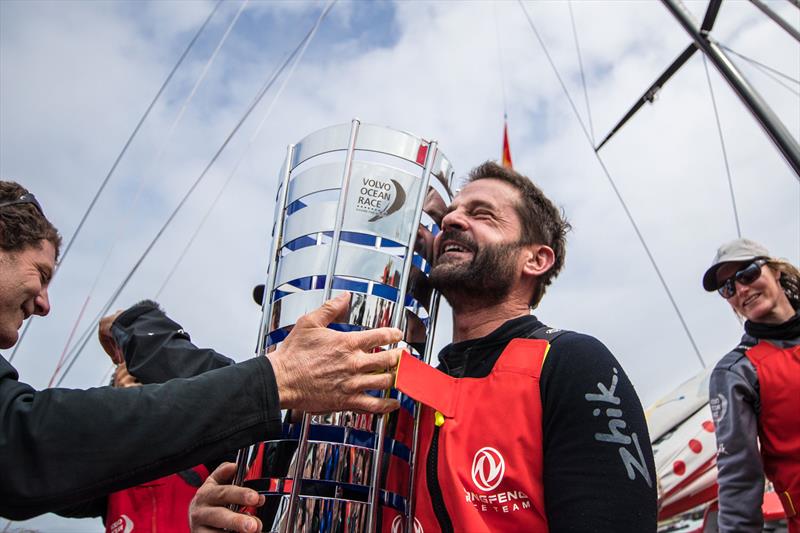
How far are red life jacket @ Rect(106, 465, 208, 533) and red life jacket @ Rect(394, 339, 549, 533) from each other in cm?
141

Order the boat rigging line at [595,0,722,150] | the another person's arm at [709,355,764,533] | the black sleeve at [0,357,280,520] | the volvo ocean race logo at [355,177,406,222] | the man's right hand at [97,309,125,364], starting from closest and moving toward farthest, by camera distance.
Answer: the black sleeve at [0,357,280,520], the volvo ocean race logo at [355,177,406,222], the another person's arm at [709,355,764,533], the man's right hand at [97,309,125,364], the boat rigging line at [595,0,722,150]

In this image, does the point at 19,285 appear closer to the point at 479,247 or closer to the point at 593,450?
the point at 479,247

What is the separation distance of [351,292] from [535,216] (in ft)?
2.97

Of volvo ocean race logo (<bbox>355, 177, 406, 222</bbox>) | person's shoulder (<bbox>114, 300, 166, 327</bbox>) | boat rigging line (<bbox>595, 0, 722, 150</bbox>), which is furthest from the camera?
boat rigging line (<bbox>595, 0, 722, 150</bbox>)

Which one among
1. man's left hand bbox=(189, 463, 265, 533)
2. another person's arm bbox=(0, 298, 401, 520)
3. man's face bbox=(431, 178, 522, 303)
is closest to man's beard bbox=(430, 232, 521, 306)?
man's face bbox=(431, 178, 522, 303)

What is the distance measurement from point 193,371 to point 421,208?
4.70 ft

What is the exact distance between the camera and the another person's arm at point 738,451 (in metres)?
2.36

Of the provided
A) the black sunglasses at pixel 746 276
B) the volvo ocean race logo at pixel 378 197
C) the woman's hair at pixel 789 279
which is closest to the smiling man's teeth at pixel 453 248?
the volvo ocean race logo at pixel 378 197

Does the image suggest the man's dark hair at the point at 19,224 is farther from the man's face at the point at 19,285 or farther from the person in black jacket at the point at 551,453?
the person in black jacket at the point at 551,453

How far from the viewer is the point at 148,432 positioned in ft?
3.86

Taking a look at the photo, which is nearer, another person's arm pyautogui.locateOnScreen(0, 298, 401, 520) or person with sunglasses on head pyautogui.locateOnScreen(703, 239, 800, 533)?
another person's arm pyautogui.locateOnScreen(0, 298, 401, 520)

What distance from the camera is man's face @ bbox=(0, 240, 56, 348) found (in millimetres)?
1640

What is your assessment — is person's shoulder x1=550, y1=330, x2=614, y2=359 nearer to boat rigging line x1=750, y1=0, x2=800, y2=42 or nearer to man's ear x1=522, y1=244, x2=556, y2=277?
man's ear x1=522, y1=244, x2=556, y2=277

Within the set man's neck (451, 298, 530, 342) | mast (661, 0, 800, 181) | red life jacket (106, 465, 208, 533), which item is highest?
mast (661, 0, 800, 181)
